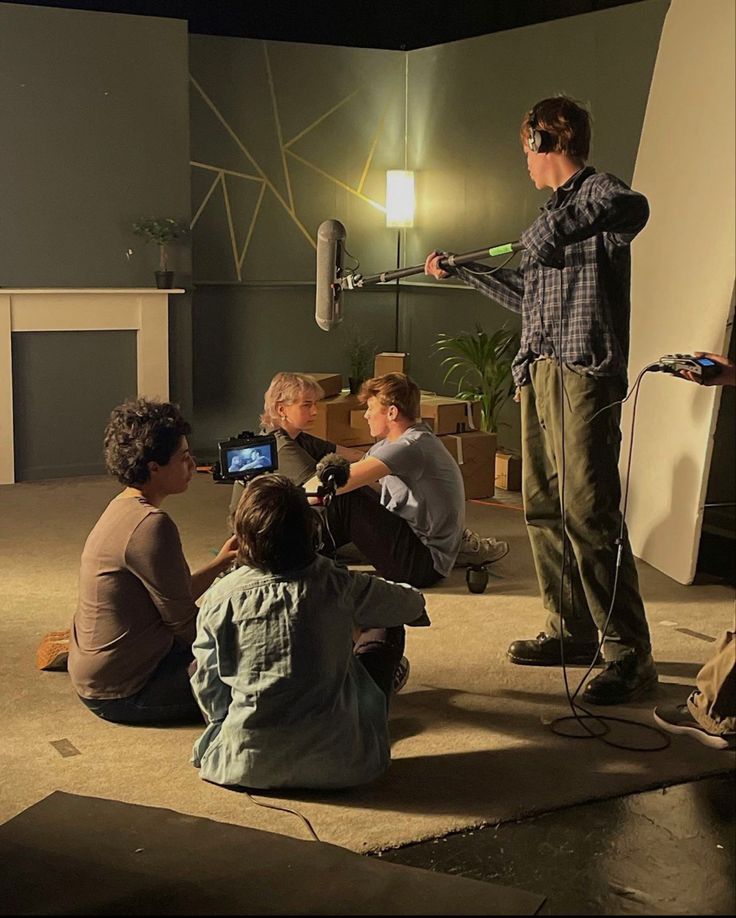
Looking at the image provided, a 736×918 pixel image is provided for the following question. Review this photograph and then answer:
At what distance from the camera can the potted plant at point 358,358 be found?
723cm

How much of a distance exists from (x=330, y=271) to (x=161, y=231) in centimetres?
302

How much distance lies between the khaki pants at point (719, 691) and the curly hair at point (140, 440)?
1505mm

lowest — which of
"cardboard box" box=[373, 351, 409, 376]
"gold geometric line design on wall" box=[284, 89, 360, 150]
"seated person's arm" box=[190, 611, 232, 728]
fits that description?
"seated person's arm" box=[190, 611, 232, 728]

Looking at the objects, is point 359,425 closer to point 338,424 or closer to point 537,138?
point 338,424

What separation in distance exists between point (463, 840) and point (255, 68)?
5912 mm

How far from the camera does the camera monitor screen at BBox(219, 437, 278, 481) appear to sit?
382 centimetres

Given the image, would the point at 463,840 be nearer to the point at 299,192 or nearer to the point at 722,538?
the point at 722,538

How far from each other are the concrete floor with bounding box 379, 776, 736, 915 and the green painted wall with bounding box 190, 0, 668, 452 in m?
4.40

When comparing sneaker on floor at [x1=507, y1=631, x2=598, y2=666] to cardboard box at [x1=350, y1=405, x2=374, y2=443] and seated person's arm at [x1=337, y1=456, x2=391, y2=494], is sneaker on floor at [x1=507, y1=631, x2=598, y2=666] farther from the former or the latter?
cardboard box at [x1=350, y1=405, x2=374, y2=443]

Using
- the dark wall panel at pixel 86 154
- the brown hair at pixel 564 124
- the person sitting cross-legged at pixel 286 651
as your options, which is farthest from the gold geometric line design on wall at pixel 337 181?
the person sitting cross-legged at pixel 286 651

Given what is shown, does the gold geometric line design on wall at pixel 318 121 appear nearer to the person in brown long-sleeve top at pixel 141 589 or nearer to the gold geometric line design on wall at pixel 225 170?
the gold geometric line design on wall at pixel 225 170

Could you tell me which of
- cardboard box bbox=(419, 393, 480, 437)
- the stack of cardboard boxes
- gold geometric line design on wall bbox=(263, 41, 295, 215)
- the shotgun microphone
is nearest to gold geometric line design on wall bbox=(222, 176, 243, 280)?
gold geometric line design on wall bbox=(263, 41, 295, 215)

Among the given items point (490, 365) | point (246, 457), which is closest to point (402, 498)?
point (246, 457)

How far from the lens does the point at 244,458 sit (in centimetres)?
384
